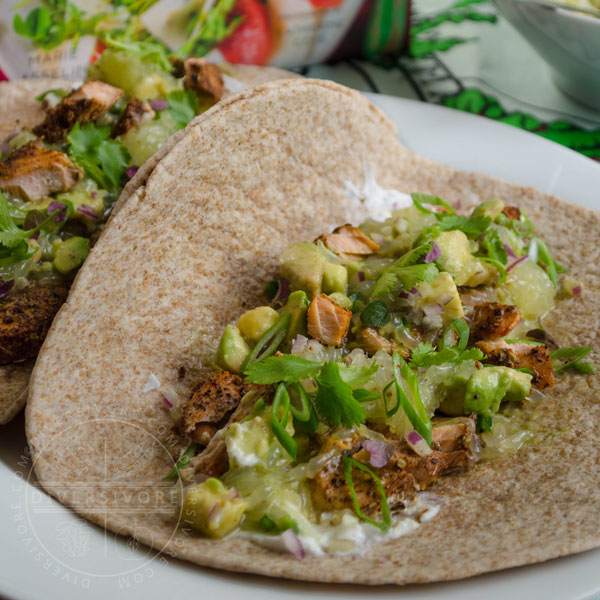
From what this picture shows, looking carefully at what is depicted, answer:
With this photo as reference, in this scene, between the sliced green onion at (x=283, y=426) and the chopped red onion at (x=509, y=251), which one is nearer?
the sliced green onion at (x=283, y=426)

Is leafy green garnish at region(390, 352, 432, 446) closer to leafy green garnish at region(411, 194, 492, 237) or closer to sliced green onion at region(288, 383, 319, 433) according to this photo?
sliced green onion at region(288, 383, 319, 433)

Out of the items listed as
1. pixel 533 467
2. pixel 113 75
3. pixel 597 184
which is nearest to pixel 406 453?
pixel 533 467

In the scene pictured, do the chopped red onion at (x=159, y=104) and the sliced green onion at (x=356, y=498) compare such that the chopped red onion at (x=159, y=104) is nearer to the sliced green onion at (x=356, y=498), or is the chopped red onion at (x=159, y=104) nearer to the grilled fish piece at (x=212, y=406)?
the grilled fish piece at (x=212, y=406)

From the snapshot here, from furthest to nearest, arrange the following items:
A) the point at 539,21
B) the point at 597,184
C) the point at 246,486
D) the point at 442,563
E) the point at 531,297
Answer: the point at 539,21, the point at 597,184, the point at 531,297, the point at 246,486, the point at 442,563

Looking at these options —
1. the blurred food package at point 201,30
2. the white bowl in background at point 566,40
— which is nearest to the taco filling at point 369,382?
the white bowl in background at point 566,40

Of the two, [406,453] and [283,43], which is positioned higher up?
[283,43]

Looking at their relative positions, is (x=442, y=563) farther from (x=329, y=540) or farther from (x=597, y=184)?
(x=597, y=184)

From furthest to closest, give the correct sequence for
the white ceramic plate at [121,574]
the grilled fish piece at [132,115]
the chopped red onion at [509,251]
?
the grilled fish piece at [132,115] < the chopped red onion at [509,251] < the white ceramic plate at [121,574]
